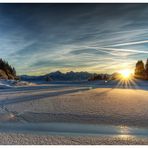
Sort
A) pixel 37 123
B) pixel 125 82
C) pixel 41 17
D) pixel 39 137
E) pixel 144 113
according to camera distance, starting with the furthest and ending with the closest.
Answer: pixel 125 82 → pixel 41 17 → pixel 144 113 → pixel 37 123 → pixel 39 137

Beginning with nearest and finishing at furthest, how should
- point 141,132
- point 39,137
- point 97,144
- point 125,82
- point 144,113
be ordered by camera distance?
point 97,144 < point 39,137 < point 141,132 < point 144,113 < point 125,82

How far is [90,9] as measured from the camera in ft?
14.5

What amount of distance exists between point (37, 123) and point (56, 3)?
256 cm

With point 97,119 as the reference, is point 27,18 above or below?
above

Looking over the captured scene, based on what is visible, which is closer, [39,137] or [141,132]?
[39,137]

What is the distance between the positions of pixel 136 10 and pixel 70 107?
2.61 metres

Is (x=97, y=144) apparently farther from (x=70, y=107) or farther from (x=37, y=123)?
(x=70, y=107)

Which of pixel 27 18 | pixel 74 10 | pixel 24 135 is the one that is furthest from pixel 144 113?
pixel 27 18

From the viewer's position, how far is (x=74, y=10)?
175 inches

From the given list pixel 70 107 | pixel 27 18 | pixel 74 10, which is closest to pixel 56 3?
pixel 74 10

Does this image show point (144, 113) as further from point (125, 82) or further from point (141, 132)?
point (125, 82)

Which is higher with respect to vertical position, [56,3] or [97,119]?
[56,3]

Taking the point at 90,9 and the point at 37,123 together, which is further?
the point at 90,9

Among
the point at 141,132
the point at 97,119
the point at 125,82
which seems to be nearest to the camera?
the point at 141,132
